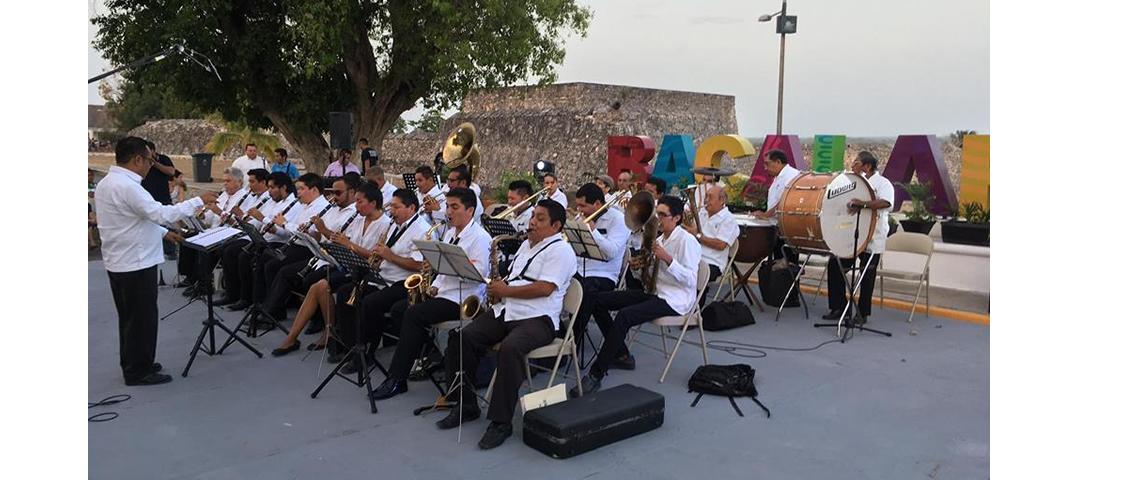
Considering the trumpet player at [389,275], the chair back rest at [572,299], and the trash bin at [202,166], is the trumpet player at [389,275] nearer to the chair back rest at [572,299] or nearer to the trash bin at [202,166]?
the chair back rest at [572,299]

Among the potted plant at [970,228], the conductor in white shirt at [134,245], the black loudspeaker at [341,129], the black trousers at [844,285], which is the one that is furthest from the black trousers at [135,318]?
the potted plant at [970,228]

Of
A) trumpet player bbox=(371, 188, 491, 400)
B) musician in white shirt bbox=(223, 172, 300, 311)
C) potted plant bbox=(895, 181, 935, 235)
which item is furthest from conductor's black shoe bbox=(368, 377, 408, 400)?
potted plant bbox=(895, 181, 935, 235)

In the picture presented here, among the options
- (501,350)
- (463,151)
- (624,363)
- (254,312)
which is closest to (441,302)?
(501,350)

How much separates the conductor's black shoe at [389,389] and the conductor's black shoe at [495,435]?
1.04m

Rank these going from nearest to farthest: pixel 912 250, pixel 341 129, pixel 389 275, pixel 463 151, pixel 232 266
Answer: pixel 389 275
pixel 912 250
pixel 232 266
pixel 463 151
pixel 341 129

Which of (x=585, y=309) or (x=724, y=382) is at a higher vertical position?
(x=585, y=309)

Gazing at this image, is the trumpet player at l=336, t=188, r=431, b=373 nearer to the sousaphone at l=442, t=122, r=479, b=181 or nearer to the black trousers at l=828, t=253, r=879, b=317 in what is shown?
the black trousers at l=828, t=253, r=879, b=317

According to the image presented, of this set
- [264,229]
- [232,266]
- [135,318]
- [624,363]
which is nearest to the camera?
[135,318]

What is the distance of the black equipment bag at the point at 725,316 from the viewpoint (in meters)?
7.50

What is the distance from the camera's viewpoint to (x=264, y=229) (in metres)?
7.90

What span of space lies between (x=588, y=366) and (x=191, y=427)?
2.75m

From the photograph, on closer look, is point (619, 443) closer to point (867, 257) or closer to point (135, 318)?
point (135, 318)

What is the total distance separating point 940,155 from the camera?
1181cm

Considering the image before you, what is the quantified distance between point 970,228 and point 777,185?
242 cm
